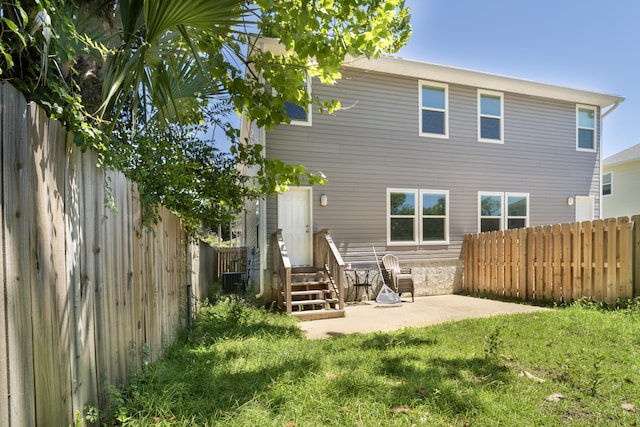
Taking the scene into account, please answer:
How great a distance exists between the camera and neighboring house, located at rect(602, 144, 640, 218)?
51.1ft

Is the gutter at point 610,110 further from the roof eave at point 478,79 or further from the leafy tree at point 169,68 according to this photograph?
the leafy tree at point 169,68

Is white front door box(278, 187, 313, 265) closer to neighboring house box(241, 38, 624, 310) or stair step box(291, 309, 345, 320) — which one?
neighboring house box(241, 38, 624, 310)

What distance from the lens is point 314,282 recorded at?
7.11 metres

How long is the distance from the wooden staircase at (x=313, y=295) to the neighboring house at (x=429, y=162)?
457mm

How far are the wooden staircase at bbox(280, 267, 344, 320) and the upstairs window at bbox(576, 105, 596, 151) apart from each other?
9267 mm

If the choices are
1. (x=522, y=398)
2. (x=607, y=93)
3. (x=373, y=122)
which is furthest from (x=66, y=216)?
(x=607, y=93)

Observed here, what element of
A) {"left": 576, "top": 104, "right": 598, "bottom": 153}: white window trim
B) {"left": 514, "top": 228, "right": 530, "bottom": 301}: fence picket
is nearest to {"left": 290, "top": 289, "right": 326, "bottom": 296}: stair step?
{"left": 514, "top": 228, "right": 530, "bottom": 301}: fence picket

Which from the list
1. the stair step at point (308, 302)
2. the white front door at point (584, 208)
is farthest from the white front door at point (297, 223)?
the white front door at point (584, 208)

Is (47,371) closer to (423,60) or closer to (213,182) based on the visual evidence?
(213,182)

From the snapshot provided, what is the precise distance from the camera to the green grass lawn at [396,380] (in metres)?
2.35

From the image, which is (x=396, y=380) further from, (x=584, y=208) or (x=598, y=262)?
→ (x=584, y=208)

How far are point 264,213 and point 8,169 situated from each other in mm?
6330

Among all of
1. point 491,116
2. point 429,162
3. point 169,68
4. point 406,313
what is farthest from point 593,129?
point 169,68

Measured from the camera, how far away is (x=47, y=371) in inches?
54.5
